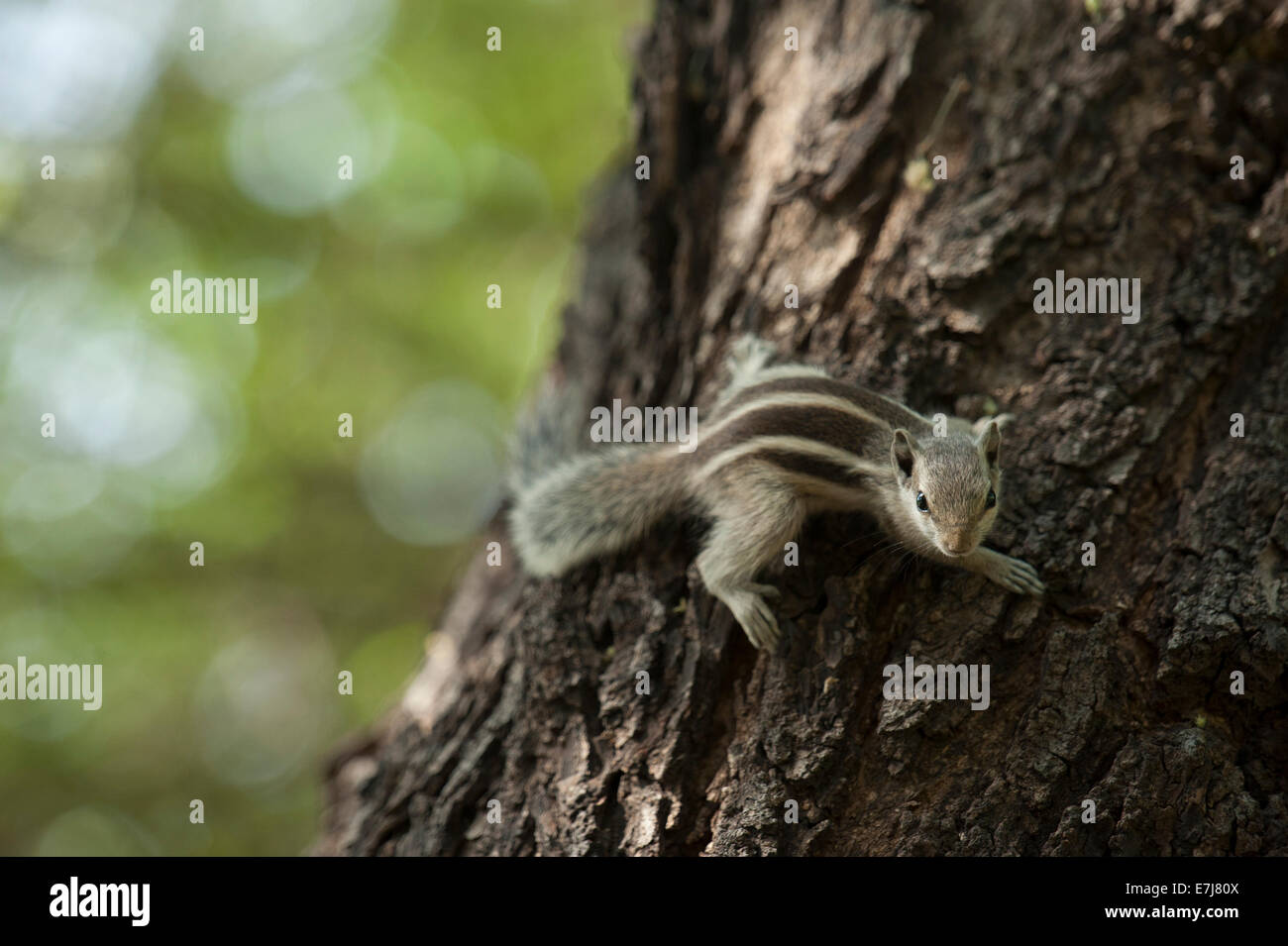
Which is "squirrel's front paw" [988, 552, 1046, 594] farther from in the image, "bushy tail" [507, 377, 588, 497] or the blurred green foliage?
the blurred green foliage

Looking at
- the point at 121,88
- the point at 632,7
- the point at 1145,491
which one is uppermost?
the point at 632,7

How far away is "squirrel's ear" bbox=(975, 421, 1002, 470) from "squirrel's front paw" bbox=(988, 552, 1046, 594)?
0.35m

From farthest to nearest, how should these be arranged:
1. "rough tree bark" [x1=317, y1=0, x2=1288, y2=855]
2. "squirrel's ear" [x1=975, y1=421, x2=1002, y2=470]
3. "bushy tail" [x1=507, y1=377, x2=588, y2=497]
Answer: "bushy tail" [x1=507, y1=377, x2=588, y2=497]
"squirrel's ear" [x1=975, y1=421, x2=1002, y2=470]
"rough tree bark" [x1=317, y1=0, x2=1288, y2=855]

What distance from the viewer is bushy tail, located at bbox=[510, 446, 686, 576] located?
401 cm

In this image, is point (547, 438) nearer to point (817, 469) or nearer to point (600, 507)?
point (600, 507)

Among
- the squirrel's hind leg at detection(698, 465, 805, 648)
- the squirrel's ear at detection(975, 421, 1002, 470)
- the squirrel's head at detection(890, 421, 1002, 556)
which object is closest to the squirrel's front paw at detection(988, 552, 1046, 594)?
the squirrel's head at detection(890, 421, 1002, 556)

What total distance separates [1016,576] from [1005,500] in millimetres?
380

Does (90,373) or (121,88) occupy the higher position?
(121,88)

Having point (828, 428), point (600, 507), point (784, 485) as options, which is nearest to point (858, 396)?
point (828, 428)

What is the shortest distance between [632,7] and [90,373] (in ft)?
18.0

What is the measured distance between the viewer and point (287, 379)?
26.6ft

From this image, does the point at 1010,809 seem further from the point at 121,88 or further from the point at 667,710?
the point at 121,88
